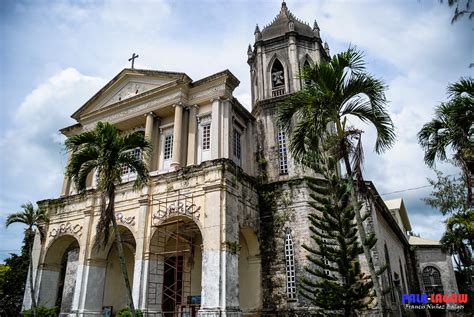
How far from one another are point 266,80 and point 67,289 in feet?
47.0

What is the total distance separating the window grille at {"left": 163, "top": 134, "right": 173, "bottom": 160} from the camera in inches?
665

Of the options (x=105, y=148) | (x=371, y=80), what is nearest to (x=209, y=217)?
(x=105, y=148)

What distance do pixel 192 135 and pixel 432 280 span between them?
25.8 m

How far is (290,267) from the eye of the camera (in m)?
14.9

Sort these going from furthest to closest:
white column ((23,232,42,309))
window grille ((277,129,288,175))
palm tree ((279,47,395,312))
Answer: window grille ((277,129,288,175)), white column ((23,232,42,309)), palm tree ((279,47,395,312))

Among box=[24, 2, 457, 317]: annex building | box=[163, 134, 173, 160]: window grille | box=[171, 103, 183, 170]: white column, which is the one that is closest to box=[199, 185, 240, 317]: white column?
box=[24, 2, 457, 317]: annex building

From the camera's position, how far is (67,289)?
17922 mm

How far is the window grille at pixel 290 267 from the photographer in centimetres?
1454

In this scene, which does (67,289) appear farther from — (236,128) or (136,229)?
(236,128)

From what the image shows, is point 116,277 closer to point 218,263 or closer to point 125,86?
point 218,263

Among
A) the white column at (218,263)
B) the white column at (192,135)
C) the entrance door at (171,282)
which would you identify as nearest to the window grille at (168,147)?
the white column at (192,135)

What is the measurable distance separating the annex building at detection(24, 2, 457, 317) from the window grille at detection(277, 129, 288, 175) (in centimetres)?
5

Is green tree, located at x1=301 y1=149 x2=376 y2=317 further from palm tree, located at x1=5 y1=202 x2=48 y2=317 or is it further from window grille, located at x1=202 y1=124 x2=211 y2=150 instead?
palm tree, located at x1=5 y1=202 x2=48 y2=317

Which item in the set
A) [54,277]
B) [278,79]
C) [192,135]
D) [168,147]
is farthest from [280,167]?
[54,277]
